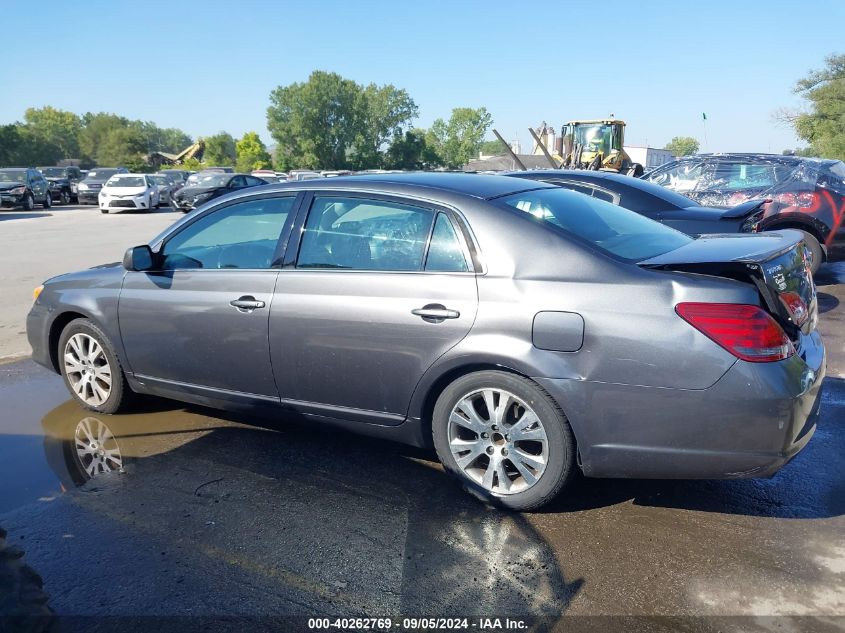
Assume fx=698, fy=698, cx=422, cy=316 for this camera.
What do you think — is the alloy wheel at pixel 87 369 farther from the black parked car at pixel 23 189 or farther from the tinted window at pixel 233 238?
the black parked car at pixel 23 189

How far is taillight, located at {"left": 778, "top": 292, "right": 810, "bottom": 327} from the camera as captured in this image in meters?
3.14

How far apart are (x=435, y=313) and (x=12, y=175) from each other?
3159 cm

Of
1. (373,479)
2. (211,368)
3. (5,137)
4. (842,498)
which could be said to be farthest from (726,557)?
(5,137)

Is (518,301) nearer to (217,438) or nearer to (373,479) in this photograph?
(373,479)

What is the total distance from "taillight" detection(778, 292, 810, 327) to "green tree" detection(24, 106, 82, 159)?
95.3m

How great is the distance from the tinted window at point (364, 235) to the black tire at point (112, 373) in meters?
1.69

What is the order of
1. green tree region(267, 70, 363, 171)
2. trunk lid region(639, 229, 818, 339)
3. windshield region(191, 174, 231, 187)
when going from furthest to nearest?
green tree region(267, 70, 363, 171) < windshield region(191, 174, 231, 187) < trunk lid region(639, 229, 818, 339)

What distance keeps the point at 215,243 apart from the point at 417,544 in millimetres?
2381

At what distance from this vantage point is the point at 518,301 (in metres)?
3.28

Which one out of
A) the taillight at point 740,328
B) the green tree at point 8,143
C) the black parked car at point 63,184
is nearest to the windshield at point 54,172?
the black parked car at point 63,184

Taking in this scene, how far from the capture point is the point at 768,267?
10.2 ft

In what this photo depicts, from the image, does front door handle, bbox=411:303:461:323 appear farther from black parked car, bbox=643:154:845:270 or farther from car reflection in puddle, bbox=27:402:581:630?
black parked car, bbox=643:154:845:270

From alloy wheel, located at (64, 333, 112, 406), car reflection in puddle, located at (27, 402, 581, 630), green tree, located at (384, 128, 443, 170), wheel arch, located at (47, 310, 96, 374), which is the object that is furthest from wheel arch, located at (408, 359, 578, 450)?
green tree, located at (384, 128, 443, 170)

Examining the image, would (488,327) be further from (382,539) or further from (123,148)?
(123,148)
